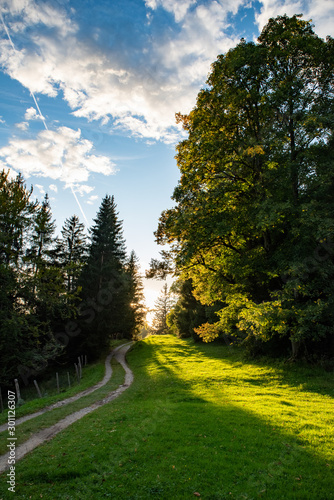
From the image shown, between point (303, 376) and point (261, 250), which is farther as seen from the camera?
point (261, 250)

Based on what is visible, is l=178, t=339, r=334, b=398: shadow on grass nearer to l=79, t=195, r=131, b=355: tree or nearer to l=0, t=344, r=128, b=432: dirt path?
l=0, t=344, r=128, b=432: dirt path

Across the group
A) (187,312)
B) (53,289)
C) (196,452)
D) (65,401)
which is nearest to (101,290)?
(53,289)

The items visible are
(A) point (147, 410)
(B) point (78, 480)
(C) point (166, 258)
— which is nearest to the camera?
(B) point (78, 480)

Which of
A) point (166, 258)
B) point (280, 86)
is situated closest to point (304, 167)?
point (280, 86)

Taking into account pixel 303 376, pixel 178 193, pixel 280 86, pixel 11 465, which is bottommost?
pixel 303 376

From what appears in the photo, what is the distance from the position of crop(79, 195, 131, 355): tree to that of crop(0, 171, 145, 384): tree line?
0.41ft

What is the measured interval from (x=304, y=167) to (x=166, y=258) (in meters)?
10.3

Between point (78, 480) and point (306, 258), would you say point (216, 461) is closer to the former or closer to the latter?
point (78, 480)

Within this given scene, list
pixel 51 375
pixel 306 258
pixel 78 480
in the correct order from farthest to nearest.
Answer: pixel 51 375, pixel 306 258, pixel 78 480

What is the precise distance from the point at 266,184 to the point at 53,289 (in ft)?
60.7

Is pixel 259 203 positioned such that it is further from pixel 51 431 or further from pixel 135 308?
pixel 135 308

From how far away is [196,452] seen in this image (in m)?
6.68

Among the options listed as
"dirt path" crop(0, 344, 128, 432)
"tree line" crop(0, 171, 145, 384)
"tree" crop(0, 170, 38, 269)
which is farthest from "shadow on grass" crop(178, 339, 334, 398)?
"tree" crop(0, 170, 38, 269)

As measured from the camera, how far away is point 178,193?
1634 centimetres
